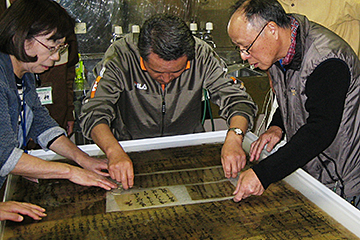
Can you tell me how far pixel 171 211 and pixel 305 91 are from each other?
0.64m

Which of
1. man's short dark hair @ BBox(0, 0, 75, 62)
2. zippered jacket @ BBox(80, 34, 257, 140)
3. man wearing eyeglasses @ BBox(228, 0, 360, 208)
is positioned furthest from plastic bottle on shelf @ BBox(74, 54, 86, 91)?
man wearing eyeglasses @ BBox(228, 0, 360, 208)

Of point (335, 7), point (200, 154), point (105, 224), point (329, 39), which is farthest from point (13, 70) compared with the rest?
point (335, 7)

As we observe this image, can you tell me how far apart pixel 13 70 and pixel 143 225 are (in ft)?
2.38

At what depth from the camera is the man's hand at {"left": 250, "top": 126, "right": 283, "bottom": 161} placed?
56.7 inches

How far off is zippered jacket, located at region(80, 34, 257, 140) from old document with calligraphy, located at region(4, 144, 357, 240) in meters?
0.44

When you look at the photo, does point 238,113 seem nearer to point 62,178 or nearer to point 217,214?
point 217,214

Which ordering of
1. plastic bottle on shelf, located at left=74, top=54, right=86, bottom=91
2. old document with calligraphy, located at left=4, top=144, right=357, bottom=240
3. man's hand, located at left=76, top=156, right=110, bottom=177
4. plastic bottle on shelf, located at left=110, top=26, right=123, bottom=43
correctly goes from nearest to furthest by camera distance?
old document with calligraphy, located at left=4, top=144, right=357, bottom=240, man's hand, located at left=76, top=156, right=110, bottom=177, plastic bottle on shelf, located at left=74, top=54, right=86, bottom=91, plastic bottle on shelf, located at left=110, top=26, right=123, bottom=43

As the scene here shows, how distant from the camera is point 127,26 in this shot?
3.04 metres

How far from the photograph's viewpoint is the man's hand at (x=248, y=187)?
1.13 m

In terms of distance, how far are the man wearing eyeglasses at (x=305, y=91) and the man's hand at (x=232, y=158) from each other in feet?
0.28

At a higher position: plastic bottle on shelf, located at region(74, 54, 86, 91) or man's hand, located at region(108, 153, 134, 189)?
man's hand, located at region(108, 153, 134, 189)

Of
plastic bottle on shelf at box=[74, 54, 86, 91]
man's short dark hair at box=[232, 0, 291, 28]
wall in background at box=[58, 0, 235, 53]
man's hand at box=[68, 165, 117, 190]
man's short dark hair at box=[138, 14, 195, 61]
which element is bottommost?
plastic bottle on shelf at box=[74, 54, 86, 91]

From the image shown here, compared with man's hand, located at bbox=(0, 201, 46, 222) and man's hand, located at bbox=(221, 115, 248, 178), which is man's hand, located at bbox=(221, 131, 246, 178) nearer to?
man's hand, located at bbox=(221, 115, 248, 178)

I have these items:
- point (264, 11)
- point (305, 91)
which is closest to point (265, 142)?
point (305, 91)
